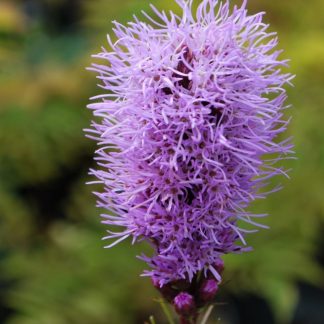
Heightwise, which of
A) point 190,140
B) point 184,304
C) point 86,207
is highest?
point 190,140

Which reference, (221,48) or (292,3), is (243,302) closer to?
A: (292,3)

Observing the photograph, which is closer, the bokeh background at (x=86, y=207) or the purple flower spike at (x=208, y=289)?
the purple flower spike at (x=208, y=289)

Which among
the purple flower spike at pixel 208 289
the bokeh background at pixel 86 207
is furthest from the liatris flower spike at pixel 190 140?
the bokeh background at pixel 86 207

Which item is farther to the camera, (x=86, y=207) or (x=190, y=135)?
(x=86, y=207)

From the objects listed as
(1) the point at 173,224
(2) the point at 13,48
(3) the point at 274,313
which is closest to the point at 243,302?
(3) the point at 274,313

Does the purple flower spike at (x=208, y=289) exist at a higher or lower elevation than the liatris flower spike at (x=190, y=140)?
lower

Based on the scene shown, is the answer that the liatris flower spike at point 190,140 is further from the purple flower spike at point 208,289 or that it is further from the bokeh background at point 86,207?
the bokeh background at point 86,207

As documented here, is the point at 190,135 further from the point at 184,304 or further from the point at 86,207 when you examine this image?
the point at 86,207

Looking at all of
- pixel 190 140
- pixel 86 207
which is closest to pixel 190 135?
pixel 190 140

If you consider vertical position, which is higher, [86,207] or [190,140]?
[190,140]
